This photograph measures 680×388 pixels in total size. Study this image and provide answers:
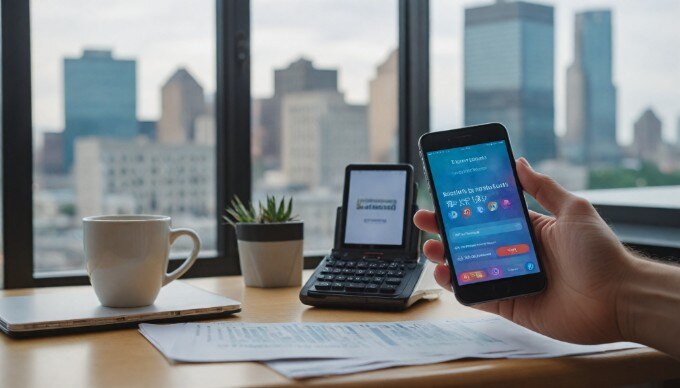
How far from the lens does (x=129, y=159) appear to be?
6.04 feet

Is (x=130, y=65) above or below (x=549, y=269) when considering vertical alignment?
above

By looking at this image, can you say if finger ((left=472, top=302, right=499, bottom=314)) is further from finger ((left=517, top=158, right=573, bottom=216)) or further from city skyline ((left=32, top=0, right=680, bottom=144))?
city skyline ((left=32, top=0, right=680, bottom=144))

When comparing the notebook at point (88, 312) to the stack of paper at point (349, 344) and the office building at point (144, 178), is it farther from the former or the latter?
the office building at point (144, 178)

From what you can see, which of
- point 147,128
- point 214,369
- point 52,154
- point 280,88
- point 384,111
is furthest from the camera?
point 384,111

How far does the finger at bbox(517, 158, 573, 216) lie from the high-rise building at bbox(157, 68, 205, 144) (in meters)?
1.01

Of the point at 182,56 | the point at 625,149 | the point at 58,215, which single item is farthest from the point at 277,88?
the point at 625,149

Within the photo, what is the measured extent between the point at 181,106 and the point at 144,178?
0.19m

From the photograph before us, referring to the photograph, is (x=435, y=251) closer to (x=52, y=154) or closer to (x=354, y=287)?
(x=354, y=287)

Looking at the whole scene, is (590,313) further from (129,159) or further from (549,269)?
(129,159)

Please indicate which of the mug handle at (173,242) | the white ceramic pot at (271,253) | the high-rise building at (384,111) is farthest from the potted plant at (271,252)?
the high-rise building at (384,111)

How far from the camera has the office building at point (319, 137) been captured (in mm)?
2014

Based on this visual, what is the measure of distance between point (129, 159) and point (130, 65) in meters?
0.21

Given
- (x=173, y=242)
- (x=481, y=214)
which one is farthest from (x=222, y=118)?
(x=481, y=214)

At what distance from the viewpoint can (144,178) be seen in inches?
73.5
